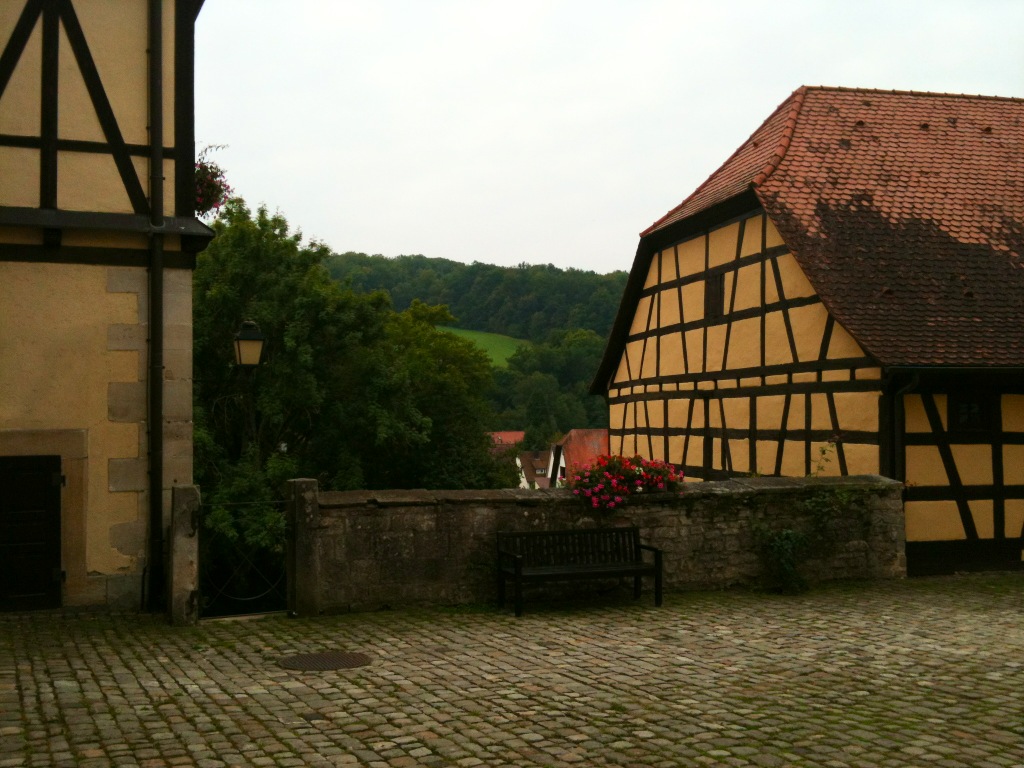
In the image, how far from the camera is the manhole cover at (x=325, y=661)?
7238 mm

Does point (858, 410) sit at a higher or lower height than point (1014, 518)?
higher

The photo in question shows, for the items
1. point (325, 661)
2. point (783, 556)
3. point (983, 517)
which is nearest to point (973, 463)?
point (983, 517)

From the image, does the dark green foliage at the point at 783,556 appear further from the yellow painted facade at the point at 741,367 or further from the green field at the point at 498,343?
the green field at the point at 498,343

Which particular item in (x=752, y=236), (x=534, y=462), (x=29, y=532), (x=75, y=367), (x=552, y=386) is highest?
(x=752, y=236)

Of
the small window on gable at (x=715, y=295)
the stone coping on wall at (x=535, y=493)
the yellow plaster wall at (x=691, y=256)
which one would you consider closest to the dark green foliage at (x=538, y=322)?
the yellow plaster wall at (x=691, y=256)

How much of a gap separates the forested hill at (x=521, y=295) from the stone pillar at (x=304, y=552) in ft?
189

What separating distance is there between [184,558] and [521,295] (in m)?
67.4

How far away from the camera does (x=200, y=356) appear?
27.2 meters

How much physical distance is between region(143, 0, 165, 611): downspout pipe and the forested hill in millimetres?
56555

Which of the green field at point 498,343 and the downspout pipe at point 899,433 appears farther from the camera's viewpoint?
the green field at point 498,343

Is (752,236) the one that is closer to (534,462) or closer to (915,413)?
(915,413)

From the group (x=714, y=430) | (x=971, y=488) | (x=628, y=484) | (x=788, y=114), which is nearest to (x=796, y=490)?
(x=628, y=484)

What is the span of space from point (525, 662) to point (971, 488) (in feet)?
29.7

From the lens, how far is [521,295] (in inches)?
2985
